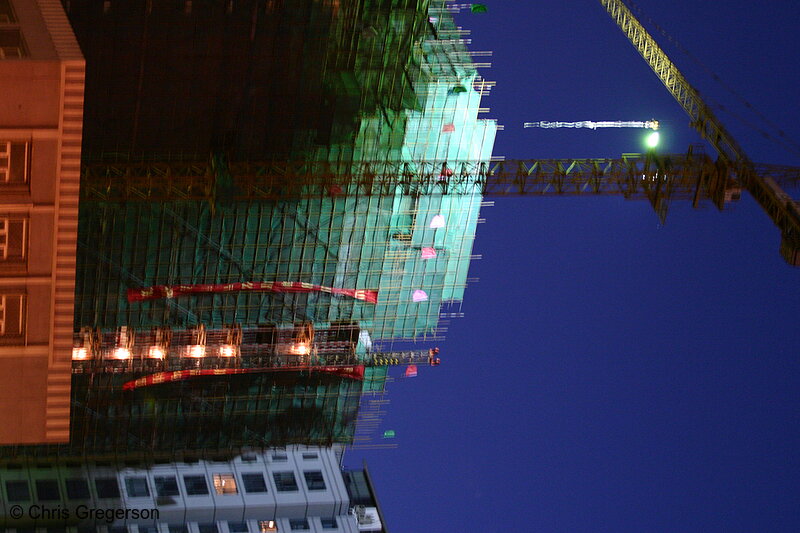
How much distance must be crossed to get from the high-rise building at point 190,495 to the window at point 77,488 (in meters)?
0.06

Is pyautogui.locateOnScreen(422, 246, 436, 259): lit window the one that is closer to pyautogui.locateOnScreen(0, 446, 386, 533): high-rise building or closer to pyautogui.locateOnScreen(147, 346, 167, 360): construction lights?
pyautogui.locateOnScreen(147, 346, 167, 360): construction lights

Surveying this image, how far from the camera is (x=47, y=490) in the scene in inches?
4146

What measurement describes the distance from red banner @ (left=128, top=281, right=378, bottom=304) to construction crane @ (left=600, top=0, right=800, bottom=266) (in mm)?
24984

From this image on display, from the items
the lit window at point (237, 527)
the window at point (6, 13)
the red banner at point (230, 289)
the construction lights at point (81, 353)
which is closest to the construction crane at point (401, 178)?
the red banner at point (230, 289)

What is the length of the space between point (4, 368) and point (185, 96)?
38.1 m

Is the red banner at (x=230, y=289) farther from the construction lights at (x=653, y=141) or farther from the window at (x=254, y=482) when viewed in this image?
the construction lights at (x=653, y=141)

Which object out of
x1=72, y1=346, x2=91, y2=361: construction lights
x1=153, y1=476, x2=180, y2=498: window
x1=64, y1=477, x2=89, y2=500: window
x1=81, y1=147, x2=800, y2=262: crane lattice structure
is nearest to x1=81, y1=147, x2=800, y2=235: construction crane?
x1=81, y1=147, x2=800, y2=262: crane lattice structure

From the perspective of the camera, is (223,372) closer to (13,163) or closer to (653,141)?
(653,141)

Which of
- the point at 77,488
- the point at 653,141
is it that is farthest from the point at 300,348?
the point at 653,141

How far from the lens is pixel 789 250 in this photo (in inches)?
3979

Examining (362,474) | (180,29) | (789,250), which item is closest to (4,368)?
(180,29)

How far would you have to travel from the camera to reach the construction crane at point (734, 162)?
102 m

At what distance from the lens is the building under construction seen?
89562 millimetres

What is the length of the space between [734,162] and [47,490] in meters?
48.0
